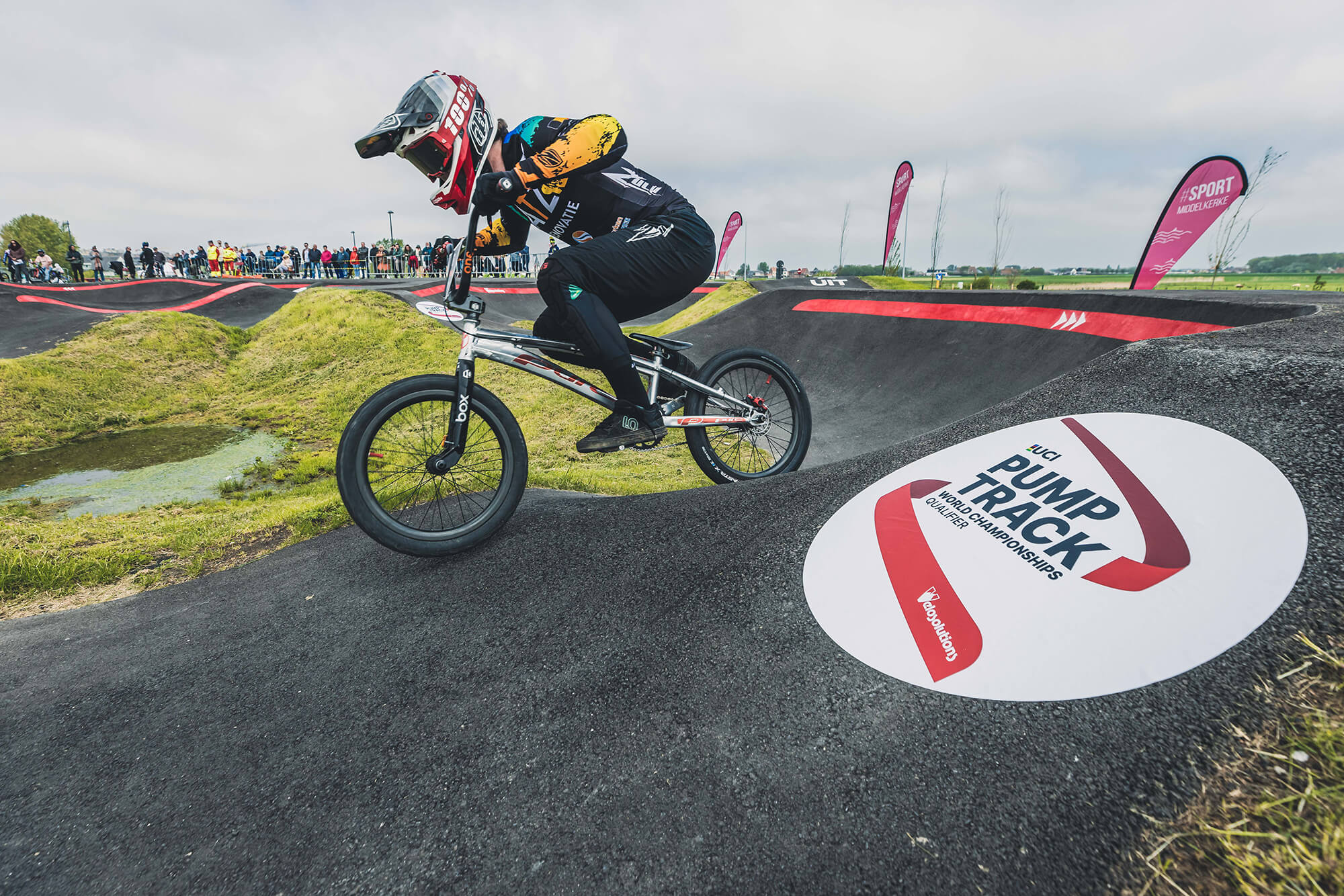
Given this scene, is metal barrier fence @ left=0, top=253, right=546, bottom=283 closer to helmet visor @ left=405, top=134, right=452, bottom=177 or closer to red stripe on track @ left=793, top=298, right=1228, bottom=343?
red stripe on track @ left=793, top=298, right=1228, bottom=343

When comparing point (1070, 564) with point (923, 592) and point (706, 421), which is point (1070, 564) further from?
point (706, 421)

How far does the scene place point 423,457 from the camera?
141 inches

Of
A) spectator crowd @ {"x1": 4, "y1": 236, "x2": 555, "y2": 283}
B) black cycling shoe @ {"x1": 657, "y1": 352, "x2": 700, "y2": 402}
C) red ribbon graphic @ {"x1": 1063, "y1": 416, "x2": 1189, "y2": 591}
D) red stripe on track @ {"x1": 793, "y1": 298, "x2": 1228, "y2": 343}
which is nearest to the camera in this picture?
red ribbon graphic @ {"x1": 1063, "y1": 416, "x2": 1189, "y2": 591}

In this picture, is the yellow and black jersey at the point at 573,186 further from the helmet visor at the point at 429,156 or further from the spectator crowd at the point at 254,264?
the spectator crowd at the point at 254,264

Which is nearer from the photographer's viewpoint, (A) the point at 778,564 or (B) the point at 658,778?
(B) the point at 658,778

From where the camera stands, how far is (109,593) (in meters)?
3.25

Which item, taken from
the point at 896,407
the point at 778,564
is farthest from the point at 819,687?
the point at 896,407

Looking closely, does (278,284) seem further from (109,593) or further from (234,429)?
(109,593)

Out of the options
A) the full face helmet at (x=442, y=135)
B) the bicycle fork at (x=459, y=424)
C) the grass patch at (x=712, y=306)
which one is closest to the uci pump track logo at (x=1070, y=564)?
the bicycle fork at (x=459, y=424)

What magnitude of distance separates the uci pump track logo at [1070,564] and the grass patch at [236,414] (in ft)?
7.71

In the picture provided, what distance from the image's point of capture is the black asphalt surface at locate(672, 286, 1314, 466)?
22.9 feet

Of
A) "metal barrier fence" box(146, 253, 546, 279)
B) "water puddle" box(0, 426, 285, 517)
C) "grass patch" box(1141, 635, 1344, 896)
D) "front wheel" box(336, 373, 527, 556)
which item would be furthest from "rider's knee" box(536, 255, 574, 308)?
"metal barrier fence" box(146, 253, 546, 279)

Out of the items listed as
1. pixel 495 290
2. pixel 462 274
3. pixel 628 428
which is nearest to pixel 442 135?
pixel 462 274

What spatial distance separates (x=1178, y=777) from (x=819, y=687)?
2.84 ft
